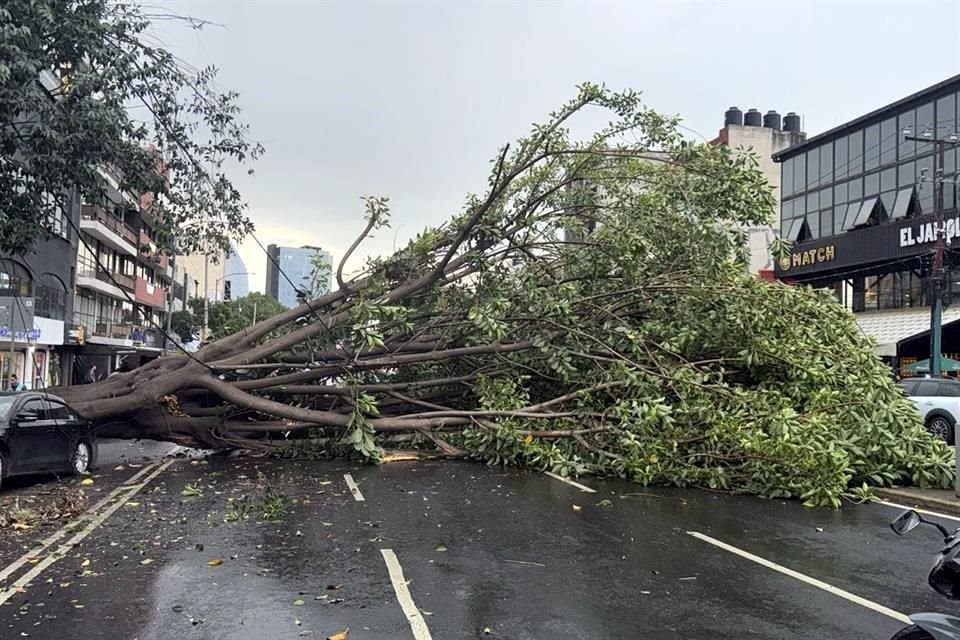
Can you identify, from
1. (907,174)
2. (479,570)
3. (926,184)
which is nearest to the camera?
(479,570)

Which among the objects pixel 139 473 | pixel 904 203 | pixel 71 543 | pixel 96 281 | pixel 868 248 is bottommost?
pixel 139 473

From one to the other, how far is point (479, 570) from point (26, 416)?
801cm

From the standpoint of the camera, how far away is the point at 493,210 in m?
14.7

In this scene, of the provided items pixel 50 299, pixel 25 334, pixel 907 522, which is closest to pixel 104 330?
pixel 50 299

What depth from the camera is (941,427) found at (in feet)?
57.5

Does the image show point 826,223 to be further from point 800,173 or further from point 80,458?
point 80,458

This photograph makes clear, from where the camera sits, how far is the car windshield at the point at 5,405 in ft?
35.8

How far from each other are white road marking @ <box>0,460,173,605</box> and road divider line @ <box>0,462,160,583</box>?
0.10 meters

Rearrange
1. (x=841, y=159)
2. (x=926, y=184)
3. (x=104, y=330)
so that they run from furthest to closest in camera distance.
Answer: (x=104, y=330), (x=841, y=159), (x=926, y=184)

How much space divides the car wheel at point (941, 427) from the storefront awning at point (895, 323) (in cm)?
1019

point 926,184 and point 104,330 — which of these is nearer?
point 926,184

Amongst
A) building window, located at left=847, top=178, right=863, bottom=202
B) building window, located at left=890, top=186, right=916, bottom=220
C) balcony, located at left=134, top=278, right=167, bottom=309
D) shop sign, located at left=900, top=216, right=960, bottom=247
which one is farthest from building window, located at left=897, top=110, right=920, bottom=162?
balcony, located at left=134, top=278, right=167, bottom=309

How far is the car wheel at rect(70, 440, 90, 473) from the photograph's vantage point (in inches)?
484

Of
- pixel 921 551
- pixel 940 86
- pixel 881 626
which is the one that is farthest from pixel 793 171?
pixel 881 626
